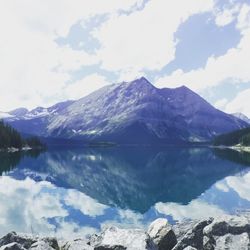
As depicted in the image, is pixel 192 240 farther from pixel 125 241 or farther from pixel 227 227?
pixel 125 241

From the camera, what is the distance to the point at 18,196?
6425 cm

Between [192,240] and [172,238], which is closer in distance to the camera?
[192,240]

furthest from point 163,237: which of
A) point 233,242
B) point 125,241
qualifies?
point 233,242

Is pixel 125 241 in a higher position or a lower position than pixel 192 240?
higher

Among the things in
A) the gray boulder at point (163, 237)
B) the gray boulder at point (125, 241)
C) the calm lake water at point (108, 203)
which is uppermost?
the gray boulder at point (125, 241)

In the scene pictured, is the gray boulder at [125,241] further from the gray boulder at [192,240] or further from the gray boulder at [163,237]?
the gray boulder at [163,237]

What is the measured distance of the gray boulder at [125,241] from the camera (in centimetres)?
1590

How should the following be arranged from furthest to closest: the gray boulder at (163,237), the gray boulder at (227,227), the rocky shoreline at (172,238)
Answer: the gray boulder at (163,237), the gray boulder at (227,227), the rocky shoreline at (172,238)

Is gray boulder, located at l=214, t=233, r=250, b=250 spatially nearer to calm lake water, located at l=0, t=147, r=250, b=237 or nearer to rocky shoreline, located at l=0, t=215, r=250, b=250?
rocky shoreline, located at l=0, t=215, r=250, b=250

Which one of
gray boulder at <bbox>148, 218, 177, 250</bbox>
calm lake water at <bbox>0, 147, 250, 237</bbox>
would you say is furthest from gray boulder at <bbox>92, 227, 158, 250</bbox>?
calm lake water at <bbox>0, 147, 250, 237</bbox>

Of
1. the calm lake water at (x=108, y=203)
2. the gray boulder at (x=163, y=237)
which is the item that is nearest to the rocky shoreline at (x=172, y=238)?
the gray boulder at (x=163, y=237)

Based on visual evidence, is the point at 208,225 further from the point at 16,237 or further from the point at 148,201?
the point at 148,201

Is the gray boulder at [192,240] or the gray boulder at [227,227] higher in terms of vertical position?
the gray boulder at [227,227]

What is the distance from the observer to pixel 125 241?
53.0ft
